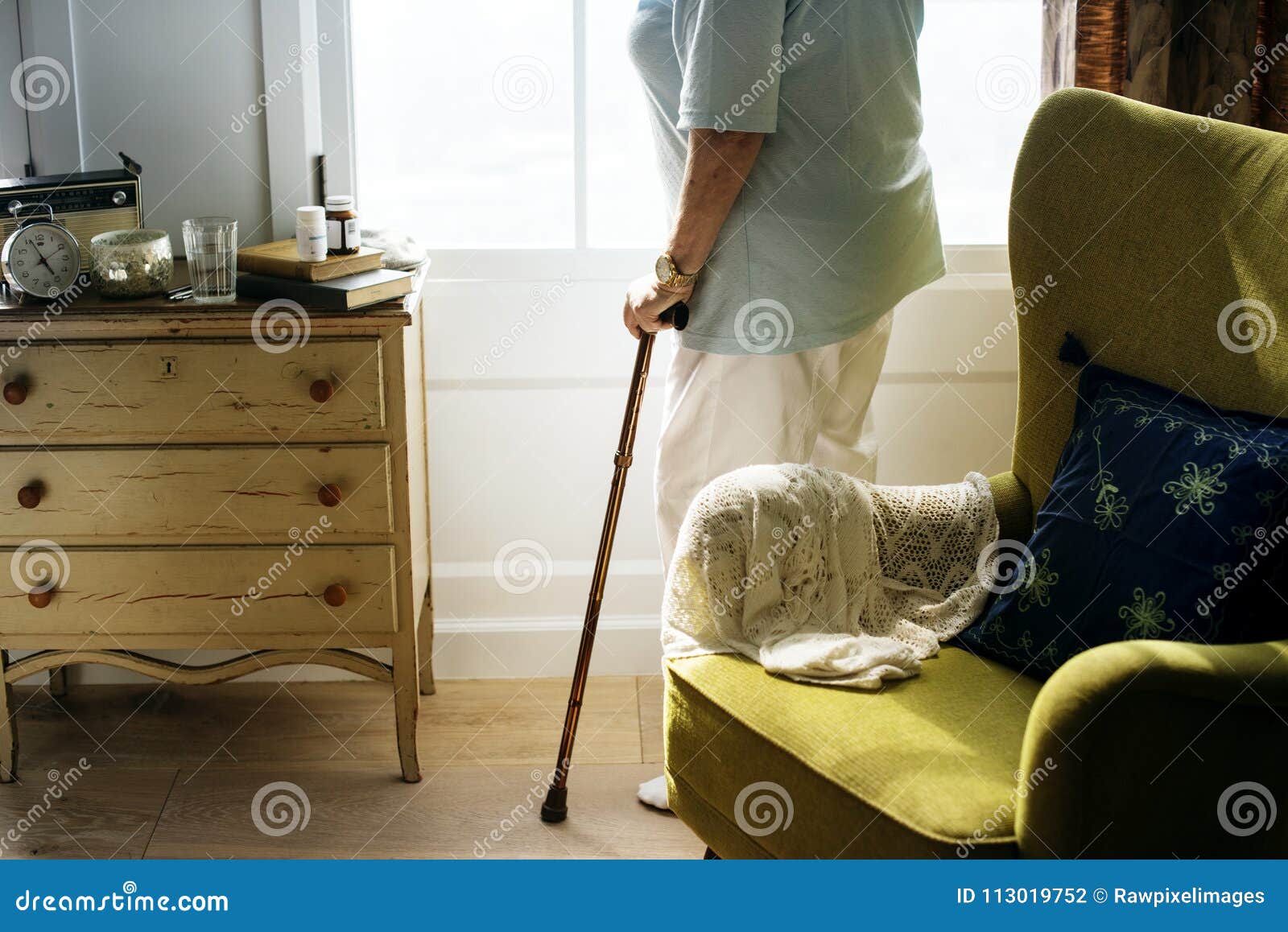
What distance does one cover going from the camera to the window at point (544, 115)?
224cm

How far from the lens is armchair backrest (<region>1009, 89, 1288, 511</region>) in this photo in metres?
1.58

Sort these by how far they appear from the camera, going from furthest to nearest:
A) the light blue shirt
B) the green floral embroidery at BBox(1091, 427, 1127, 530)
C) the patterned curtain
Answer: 1. the patterned curtain
2. the light blue shirt
3. the green floral embroidery at BBox(1091, 427, 1127, 530)

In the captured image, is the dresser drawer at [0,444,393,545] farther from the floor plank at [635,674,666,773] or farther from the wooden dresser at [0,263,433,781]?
the floor plank at [635,674,666,773]

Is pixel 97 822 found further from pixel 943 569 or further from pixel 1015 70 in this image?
pixel 1015 70

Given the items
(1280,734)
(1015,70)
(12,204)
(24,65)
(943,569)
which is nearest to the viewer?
(1280,734)

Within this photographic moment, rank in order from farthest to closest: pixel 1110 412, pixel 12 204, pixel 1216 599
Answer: pixel 12 204 → pixel 1110 412 → pixel 1216 599

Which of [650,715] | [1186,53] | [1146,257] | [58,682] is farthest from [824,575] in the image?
[58,682]

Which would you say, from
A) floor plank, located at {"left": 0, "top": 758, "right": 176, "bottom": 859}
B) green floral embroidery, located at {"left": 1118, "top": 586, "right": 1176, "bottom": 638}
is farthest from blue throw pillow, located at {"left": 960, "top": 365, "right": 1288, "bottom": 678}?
floor plank, located at {"left": 0, "top": 758, "right": 176, "bottom": 859}

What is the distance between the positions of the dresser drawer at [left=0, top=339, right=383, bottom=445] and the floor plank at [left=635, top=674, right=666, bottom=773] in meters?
0.73

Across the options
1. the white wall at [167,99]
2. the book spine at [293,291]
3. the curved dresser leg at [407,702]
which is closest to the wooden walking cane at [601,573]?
the curved dresser leg at [407,702]

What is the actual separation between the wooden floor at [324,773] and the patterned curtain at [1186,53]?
142cm

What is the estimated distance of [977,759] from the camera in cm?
135
